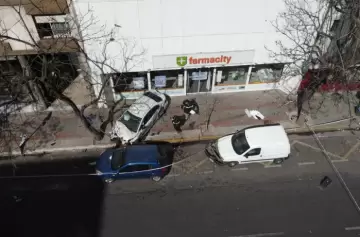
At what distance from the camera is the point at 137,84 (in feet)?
75.4

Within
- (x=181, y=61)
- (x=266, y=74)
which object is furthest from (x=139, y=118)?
(x=266, y=74)

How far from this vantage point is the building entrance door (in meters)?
22.8

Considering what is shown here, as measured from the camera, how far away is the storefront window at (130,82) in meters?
22.1

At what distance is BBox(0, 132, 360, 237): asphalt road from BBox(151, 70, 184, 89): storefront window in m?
5.33

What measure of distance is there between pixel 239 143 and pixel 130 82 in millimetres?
8467

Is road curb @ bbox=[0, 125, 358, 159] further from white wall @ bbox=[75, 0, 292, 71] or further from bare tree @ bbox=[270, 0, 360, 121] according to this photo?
white wall @ bbox=[75, 0, 292, 71]

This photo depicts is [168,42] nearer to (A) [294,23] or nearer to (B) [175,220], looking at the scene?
(A) [294,23]

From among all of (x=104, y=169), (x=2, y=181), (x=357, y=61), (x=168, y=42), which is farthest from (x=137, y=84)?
(x=357, y=61)

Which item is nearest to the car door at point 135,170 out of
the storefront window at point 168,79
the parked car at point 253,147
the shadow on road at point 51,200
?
the shadow on road at point 51,200

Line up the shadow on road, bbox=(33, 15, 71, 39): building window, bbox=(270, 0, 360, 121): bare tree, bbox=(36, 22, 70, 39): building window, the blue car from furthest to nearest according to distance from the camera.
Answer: bbox=(270, 0, 360, 121): bare tree, bbox=(36, 22, 70, 39): building window, bbox=(33, 15, 71, 39): building window, the blue car, the shadow on road

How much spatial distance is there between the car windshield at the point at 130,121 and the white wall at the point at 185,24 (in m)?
2.97

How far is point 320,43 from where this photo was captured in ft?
70.1

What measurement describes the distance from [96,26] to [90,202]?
9733mm

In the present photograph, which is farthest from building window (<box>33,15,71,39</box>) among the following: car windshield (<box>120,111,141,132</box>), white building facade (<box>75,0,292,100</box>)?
car windshield (<box>120,111,141,132</box>)
